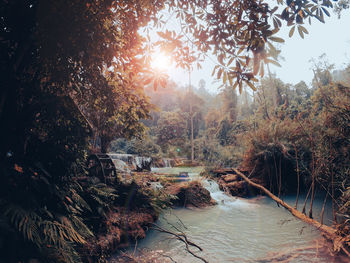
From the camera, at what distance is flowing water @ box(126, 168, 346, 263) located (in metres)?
3.87

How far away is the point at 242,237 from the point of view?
4.95 m

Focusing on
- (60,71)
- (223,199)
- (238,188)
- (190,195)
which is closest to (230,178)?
(238,188)

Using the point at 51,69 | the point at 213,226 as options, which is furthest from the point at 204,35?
the point at 213,226

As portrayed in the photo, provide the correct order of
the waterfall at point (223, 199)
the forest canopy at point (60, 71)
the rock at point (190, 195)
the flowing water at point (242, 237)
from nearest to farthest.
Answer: the forest canopy at point (60, 71), the flowing water at point (242, 237), the rock at point (190, 195), the waterfall at point (223, 199)

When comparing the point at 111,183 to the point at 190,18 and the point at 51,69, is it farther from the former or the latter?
the point at 190,18

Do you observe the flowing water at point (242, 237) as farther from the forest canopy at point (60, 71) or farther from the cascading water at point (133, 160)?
the cascading water at point (133, 160)

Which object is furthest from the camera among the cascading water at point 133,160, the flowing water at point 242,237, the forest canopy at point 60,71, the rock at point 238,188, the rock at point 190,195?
the cascading water at point 133,160

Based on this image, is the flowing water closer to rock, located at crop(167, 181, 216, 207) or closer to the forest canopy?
rock, located at crop(167, 181, 216, 207)

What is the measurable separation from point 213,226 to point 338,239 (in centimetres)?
301

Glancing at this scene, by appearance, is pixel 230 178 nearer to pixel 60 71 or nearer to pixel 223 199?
pixel 223 199

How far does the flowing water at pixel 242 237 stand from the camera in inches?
152

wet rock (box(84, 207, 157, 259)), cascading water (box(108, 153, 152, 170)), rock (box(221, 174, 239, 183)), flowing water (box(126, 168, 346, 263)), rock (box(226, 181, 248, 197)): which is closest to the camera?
wet rock (box(84, 207, 157, 259))

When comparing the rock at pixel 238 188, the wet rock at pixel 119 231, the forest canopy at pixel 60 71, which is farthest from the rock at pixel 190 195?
the forest canopy at pixel 60 71

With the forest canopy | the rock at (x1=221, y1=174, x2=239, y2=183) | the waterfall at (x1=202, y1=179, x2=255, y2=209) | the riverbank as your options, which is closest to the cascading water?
the waterfall at (x1=202, y1=179, x2=255, y2=209)
